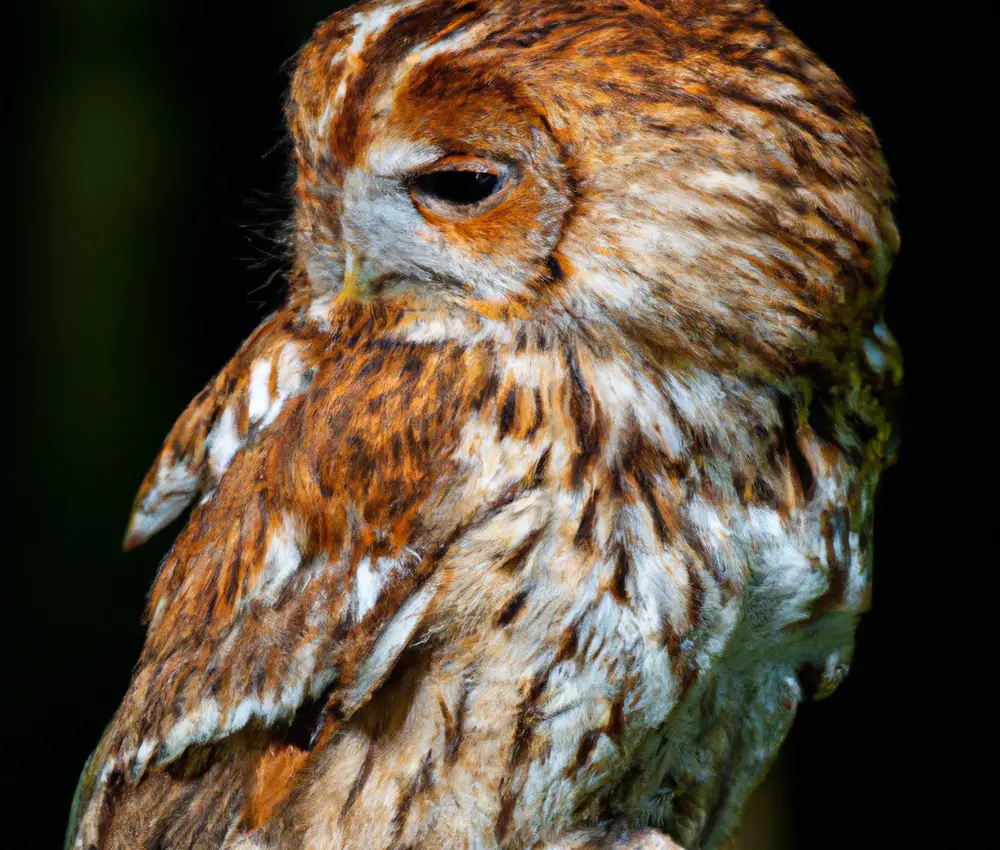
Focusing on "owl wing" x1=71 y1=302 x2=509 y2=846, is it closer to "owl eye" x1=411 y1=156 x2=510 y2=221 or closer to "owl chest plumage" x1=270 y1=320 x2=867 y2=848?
"owl chest plumage" x1=270 y1=320 x2=867 y2=848

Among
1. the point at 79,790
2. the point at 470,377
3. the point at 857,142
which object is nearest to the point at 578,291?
the point at 470,377

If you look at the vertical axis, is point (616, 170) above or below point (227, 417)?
above

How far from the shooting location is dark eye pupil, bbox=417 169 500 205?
0.87 metres

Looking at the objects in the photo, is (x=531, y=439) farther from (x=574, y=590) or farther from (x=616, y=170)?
(x=616, y=170)

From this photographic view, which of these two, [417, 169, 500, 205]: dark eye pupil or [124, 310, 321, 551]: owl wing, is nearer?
[417, 169, 500, 205]: dark eye pupil

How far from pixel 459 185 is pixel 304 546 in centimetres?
39

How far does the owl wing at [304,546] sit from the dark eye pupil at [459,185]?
0.48 ft

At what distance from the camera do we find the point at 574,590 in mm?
939

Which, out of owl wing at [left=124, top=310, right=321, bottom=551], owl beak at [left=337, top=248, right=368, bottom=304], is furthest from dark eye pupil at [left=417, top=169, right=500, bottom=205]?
owl wing at [left=124, top=310, right=321, bottom=551]

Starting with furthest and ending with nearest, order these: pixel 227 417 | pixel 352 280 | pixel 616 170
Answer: pixel 227 417 → pixel 352 280 → pixel 616 170

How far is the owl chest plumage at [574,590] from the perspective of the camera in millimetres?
943

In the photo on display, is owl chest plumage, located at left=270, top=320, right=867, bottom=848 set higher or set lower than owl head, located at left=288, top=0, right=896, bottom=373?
lower

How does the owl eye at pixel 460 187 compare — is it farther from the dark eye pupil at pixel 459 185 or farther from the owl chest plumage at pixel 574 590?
the owl chest plumage at pixel 574 590

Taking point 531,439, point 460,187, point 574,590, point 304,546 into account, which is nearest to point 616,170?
point 460,187
